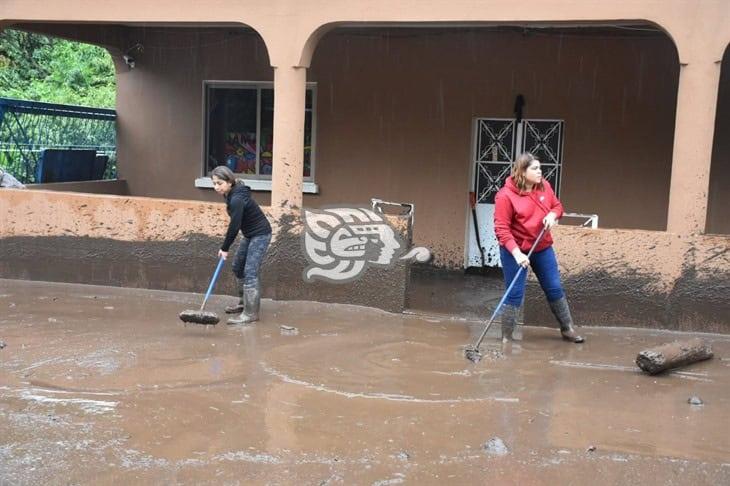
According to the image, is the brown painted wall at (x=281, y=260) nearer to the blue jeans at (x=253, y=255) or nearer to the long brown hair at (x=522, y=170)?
the blue jeans at (x=253, y=255)

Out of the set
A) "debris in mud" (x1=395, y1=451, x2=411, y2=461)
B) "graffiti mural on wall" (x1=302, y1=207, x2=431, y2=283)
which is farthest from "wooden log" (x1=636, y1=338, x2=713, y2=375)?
"graffiti mural on wall" (x1=302, y1=207, x2=431, y2=283)

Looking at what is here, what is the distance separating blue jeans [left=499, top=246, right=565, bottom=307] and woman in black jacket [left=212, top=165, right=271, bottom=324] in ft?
7.49

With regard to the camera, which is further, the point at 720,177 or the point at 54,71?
the point at 54,71

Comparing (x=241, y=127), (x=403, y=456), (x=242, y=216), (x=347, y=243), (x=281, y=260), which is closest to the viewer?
(x=403, y=456)

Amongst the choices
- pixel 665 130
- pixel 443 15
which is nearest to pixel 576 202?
pixel 665 130

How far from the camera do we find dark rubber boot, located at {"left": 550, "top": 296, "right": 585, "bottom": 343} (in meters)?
7.28

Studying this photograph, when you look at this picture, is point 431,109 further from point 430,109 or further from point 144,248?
point 144,248

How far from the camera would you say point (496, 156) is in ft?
36.9

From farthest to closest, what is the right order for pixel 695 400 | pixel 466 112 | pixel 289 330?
pixel 466 112 → pixel 289 330 → pixel 695 400

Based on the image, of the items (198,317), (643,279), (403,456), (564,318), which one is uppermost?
(643,279)

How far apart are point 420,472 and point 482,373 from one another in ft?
6.43

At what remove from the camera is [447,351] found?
274 inches

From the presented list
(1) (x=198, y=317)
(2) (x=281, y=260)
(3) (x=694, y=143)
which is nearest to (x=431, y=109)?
(2) (x=281, y=260)

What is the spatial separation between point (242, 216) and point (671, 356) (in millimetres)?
3882
